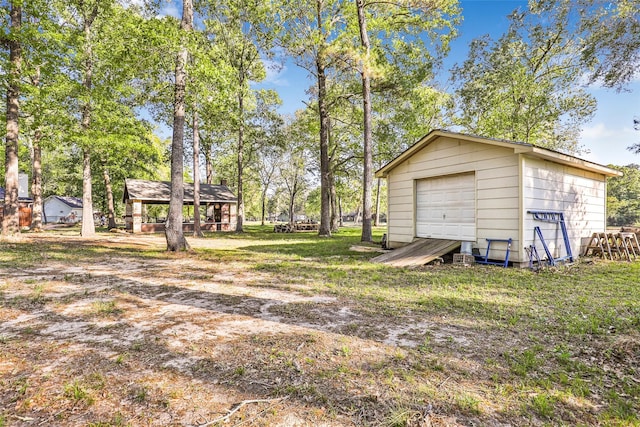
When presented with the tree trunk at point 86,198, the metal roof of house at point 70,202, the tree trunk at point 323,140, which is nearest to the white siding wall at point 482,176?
the tree trunk at point 323,140

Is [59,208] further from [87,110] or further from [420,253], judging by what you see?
[420,253]

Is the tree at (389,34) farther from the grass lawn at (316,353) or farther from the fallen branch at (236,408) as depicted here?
the fallen branch at (236,408)

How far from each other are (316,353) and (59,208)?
176ft

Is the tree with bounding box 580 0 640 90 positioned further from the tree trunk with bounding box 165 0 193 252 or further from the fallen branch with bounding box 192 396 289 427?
the tree trunk with bounding box 165 0 193 252

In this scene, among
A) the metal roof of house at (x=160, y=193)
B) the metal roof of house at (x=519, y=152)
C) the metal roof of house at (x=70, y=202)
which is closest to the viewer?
the metal roof of house at (x=519, y=152)

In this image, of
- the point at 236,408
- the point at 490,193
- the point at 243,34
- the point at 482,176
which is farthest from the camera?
the point at 243,34

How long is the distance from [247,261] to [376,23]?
38.1ft

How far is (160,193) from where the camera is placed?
22.5 metres

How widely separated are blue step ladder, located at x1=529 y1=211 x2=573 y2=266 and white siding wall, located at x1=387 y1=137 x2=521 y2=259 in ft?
2.17

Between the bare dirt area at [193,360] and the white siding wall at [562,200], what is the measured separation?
589cm

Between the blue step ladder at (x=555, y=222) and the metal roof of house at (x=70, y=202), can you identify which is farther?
the metal roof of house at (x=70, y=202)

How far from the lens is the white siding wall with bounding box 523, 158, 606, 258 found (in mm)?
7473

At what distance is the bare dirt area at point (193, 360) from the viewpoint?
1.98 metres

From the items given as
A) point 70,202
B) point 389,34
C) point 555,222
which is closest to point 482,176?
point 555,222
